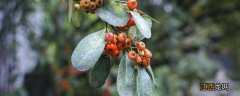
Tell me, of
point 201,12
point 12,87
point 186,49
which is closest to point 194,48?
point 186,49

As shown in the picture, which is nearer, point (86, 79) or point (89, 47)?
point (89, 47)

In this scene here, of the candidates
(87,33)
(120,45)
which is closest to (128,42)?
(120,45)

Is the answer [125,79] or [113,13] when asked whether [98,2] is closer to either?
[113,13]

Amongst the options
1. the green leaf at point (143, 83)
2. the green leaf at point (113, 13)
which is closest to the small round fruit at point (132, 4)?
the green leaf at point (113, 13)

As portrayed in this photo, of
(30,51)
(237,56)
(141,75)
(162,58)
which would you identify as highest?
Result: (141,75)

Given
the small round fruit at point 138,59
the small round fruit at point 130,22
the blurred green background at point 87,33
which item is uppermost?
the small round fruit at point 130,22

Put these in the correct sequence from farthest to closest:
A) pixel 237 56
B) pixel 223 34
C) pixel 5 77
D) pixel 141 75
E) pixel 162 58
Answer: pixel 237 56
pixel 223 34
pixel 162 58
pixel 5 77
pixel 141 75

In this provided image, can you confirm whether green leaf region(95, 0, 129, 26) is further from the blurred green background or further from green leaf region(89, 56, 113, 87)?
the blurred green background

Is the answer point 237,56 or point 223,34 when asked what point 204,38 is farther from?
point 237,56

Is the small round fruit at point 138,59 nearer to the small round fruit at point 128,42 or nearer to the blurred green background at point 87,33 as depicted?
the small round fruit at point 128,42
